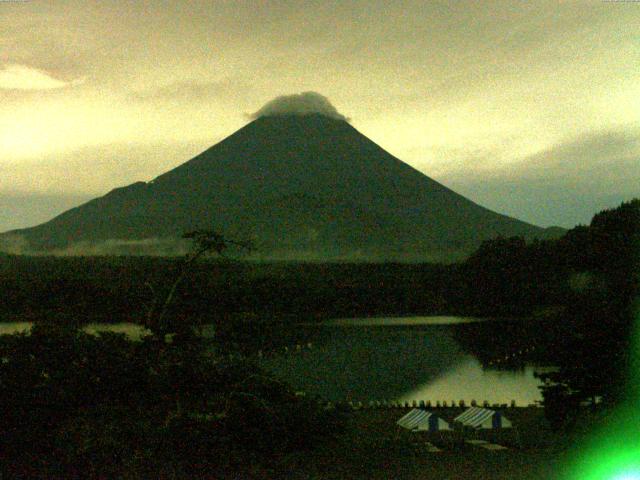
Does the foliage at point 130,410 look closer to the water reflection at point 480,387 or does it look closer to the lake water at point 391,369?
the lake water at point 391,369

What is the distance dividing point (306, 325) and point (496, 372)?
65.8 ft

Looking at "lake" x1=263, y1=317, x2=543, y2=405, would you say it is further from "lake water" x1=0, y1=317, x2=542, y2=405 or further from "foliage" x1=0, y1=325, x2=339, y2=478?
"foliage" x1=0, y1=325, x2=339, y2=478

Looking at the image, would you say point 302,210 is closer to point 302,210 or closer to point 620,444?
point 302,210

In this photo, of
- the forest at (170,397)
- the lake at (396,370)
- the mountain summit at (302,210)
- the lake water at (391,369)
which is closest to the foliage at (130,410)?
the forest at (170,397)

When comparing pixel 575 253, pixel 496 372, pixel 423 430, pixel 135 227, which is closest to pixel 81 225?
pixel 135 227

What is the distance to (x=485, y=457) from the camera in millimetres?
12148

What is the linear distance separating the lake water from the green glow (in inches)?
332

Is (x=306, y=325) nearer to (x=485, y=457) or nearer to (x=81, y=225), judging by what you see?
(x=485, y=457)

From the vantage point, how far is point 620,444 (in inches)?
379

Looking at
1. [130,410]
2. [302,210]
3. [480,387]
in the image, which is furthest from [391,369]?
[302,210]

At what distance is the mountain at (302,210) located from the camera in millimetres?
96188

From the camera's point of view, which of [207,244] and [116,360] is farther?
[116,360]

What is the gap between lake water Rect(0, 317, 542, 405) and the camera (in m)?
25.0

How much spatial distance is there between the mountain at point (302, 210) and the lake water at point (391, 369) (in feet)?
166
